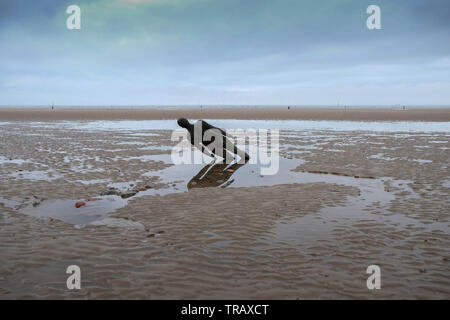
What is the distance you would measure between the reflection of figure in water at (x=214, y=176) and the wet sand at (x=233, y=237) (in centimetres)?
46

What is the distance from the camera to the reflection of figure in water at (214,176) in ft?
35.5

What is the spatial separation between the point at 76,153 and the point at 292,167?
456 inches

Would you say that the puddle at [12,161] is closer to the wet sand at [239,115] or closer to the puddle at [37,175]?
the puddle at [37,175]

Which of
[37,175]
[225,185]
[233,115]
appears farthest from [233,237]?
[233,115]

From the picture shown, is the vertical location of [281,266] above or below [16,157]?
below

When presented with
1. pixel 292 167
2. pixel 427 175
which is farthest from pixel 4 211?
pixel 427 175

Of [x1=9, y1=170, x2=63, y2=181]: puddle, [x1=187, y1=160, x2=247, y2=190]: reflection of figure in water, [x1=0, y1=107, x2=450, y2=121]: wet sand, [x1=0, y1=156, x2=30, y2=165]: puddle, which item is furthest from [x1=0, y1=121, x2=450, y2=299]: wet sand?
[x1=0, y1=107, x2=450, y2=121]: wet sand

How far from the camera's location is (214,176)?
39.8 feet

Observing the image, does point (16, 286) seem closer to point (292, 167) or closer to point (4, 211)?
point (4, 211)

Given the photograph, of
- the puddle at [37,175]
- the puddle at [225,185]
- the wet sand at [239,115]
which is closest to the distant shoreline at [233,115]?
the wet sand at [239,115]

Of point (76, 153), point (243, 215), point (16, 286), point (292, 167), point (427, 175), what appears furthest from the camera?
point (76, 153)

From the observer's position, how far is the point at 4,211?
7.64m

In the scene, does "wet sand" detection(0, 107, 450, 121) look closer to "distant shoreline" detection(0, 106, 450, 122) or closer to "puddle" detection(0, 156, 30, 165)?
"distant shoreline" detection(0, 106, 450, 122)
